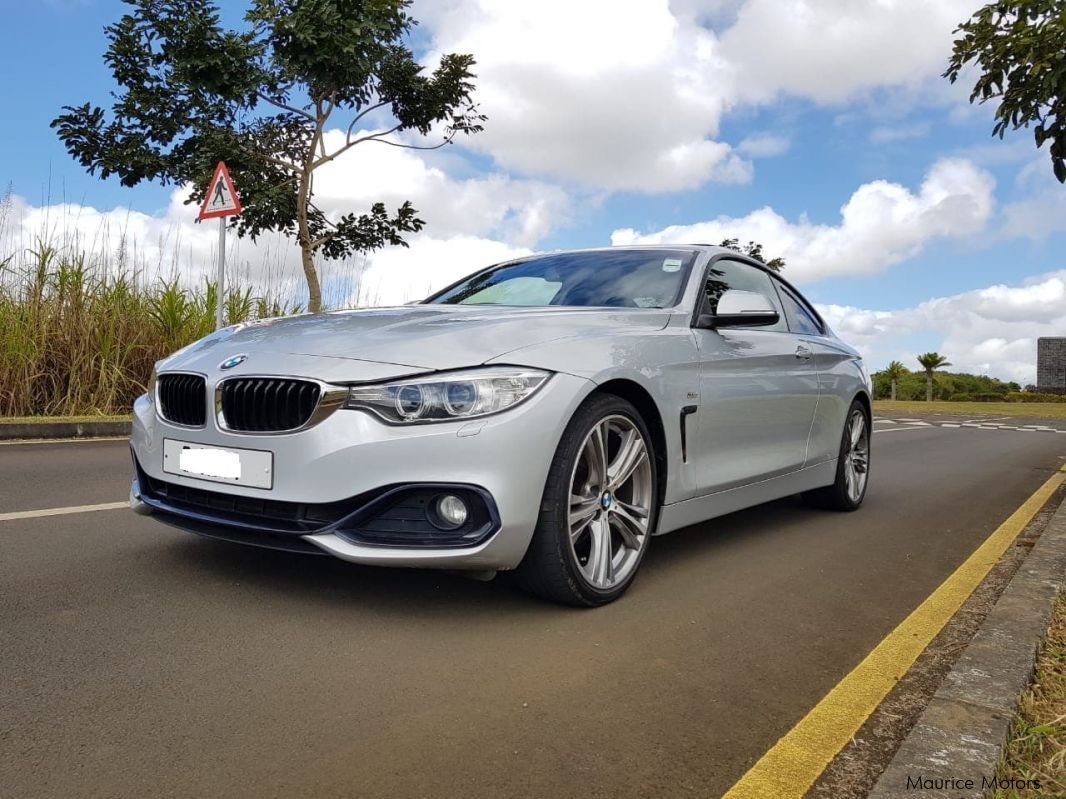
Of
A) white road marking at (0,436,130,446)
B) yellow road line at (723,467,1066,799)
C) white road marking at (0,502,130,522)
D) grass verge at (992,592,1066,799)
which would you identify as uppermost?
white road marking at (0,436,130,446)

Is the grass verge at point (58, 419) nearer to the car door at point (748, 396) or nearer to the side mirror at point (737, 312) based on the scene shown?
the car door at point (748, 396)

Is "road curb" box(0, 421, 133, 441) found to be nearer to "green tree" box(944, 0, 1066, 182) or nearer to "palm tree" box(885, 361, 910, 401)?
"green tree" box(944, 0, 1066, 182)

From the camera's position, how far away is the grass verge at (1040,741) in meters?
1.99

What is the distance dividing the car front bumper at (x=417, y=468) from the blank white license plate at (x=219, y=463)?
29 millimetres

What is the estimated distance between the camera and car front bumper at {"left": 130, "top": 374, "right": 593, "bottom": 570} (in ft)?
9.36

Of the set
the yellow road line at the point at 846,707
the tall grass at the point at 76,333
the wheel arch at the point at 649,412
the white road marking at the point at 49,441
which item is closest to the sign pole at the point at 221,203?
the tall grass at the point at 76,333

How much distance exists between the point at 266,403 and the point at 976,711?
2.29 m

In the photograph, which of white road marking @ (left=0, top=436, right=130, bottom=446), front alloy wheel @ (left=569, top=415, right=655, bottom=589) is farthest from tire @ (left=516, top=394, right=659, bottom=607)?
white road marking @ (left=0, top=436, right=130, bottom=446)

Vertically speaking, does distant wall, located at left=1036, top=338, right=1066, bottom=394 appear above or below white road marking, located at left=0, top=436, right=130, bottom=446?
above

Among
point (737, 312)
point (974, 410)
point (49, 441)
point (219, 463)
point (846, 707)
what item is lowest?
point (846, 707)

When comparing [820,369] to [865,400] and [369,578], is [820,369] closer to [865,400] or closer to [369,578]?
[865,400]

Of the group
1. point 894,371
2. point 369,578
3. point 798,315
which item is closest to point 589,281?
point 369,578

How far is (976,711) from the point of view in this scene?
7.64ft

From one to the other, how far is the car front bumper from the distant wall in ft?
317
